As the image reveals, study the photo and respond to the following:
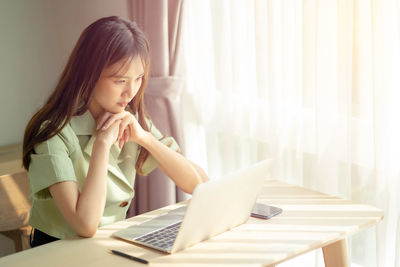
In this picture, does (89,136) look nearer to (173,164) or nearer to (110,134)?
(110,134)

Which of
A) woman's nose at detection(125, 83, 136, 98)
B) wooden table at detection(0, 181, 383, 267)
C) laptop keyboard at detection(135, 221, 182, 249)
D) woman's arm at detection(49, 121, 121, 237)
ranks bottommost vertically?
wooden table at detection(0, 181, 383, 267)

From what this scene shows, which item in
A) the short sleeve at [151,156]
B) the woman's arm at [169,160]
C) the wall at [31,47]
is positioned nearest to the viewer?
the woman's arm at [169,160]

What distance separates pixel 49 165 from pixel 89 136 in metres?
0.24

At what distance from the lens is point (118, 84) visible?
1802mm

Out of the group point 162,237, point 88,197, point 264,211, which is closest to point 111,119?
point 88,197

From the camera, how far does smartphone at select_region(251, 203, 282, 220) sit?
175 centimetres

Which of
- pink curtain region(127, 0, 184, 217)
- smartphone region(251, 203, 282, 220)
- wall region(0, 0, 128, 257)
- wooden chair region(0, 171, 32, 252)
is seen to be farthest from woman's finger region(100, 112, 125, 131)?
wall region(0, 0, 128, 257)

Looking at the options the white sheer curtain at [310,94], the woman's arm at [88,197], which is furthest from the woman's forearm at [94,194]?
the white sheer curtain at [310,94]

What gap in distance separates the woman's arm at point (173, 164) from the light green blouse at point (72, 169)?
0.19ft

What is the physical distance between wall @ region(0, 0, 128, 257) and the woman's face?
146 centimetres

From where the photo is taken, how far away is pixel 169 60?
2.82m

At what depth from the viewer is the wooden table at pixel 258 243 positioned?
58.2 inches

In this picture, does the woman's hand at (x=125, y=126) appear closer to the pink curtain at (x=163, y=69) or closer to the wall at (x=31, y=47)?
the pink curtain at (x=163, y=69)

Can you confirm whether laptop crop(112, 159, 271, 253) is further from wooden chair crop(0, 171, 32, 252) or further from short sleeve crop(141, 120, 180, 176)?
wooden chair crop(0, 171, 32, 252)
